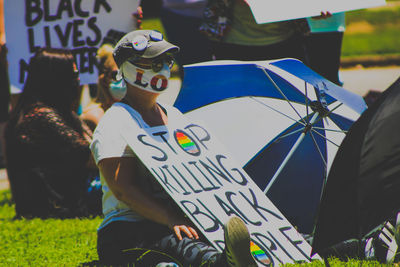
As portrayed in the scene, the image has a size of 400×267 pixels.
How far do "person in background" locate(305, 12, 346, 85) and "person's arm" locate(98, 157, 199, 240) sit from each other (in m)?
2.74

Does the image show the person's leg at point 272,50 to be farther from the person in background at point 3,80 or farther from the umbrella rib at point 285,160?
the person in background at point 3,80

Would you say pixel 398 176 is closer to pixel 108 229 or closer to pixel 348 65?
pixel 108 229

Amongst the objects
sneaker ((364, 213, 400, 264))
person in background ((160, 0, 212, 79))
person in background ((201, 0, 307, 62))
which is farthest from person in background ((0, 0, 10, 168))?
sneaker ((364, 213, 400, 264))

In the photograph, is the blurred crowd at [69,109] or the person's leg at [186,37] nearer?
the blurred crowd at [69,109]

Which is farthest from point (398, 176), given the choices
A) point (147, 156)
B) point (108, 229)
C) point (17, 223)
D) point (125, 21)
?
point (125, 21)

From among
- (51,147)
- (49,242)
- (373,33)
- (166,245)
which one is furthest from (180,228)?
(373,33)

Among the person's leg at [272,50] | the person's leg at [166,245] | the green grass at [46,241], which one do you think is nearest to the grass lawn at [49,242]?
the green grass at [46,241]

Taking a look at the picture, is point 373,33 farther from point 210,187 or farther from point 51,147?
point 210,187

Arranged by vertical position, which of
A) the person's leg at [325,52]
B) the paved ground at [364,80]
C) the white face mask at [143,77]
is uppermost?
the white face mask at [143,77]

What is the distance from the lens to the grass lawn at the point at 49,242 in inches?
153

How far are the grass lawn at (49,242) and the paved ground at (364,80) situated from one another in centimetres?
549

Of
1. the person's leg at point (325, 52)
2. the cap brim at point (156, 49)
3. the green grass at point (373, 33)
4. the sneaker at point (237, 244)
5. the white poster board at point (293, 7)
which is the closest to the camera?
the sneaker at point (237, 244)

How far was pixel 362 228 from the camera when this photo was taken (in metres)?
2.37

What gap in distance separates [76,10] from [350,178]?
3.97m
